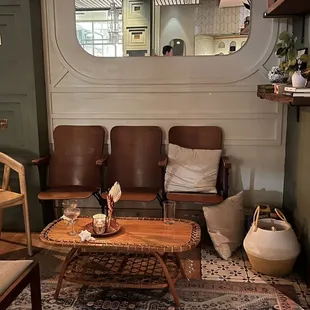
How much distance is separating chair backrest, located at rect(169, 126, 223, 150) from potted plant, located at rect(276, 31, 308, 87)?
0.86 m

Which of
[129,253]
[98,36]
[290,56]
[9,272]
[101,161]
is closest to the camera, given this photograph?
[9,272]

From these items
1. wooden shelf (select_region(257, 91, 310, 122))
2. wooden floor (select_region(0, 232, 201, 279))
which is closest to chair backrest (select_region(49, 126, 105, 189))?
wooden floor (select_region(0, 232, 201, 279))

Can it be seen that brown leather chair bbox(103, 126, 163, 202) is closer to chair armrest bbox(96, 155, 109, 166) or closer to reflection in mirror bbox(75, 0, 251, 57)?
chair armrest bbox(96, 155, 109, 166)

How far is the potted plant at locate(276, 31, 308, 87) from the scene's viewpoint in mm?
2289

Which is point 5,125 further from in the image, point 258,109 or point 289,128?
point 289,128

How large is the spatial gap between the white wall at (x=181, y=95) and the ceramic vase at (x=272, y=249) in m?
0.84

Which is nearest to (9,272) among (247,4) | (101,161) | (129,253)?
(129,253)

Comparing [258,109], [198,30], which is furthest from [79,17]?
[258,109]

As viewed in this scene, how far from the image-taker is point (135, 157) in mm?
3412

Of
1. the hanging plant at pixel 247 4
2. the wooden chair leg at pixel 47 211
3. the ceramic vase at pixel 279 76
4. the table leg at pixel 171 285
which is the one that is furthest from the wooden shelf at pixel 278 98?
the wooden chair leg at pixel 47 211

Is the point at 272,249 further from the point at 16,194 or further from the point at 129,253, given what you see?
the point at 16,194

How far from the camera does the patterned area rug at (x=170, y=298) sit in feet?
7.54

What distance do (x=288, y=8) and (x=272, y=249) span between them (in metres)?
1.64

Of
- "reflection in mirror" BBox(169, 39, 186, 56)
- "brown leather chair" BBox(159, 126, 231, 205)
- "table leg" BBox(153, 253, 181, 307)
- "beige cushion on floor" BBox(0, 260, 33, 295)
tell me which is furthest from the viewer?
"reflection in mirror" BBox(169, 39, 186, 56)
